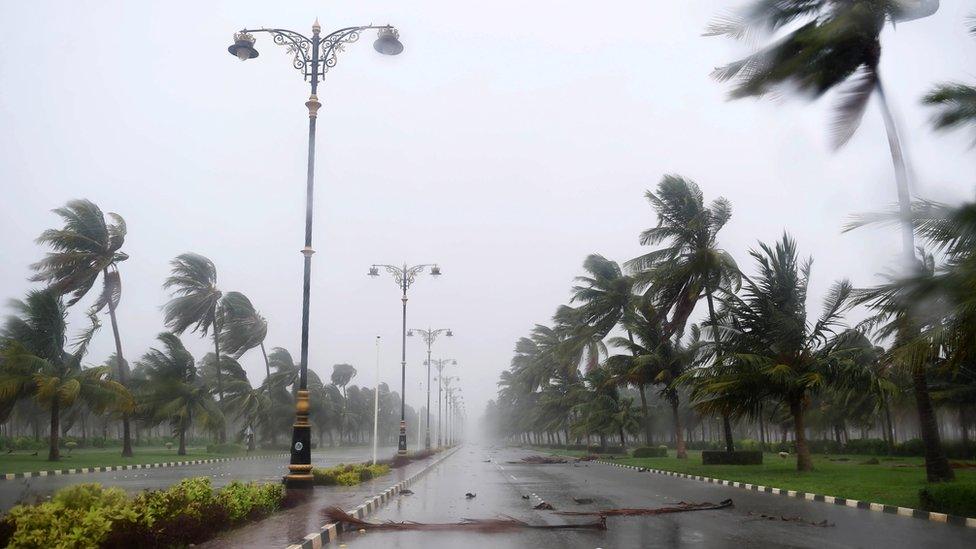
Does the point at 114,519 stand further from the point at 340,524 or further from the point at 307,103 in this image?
the point at 307,103

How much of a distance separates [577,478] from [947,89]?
1868cm

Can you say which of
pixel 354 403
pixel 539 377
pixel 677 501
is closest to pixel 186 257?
pixel 539 377

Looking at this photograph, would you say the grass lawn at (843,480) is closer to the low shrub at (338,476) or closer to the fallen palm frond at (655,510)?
the fallen palm frond at (655,510)

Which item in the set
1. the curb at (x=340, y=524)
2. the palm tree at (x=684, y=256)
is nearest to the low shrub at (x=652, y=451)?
the palm tree at (x=684, y=256)

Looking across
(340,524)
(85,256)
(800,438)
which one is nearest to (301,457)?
(340,524)

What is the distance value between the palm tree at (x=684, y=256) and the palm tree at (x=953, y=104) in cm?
1873

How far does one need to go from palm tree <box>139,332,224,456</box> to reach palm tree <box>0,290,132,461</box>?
18.4ft

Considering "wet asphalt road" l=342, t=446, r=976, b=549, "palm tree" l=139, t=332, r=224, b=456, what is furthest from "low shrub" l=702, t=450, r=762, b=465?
"palm tree" l=139, t=332, r=224, b=456

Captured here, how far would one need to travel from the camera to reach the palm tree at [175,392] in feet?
138

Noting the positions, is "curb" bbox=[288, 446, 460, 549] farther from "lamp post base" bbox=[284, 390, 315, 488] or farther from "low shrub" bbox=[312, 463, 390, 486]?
"lamp post base" bbox=[284, 390, 315, 488]

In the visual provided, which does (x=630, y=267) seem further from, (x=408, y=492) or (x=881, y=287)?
(x=881, y=287)

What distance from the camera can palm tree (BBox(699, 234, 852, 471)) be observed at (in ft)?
75.1

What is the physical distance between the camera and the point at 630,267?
33906mm

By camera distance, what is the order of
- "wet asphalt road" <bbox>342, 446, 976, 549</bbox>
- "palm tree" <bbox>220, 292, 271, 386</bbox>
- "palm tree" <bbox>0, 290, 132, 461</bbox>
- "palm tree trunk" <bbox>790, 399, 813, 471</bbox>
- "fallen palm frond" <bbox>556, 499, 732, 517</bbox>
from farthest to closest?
1. "palm tree" <bbox>220, 292, 271, 386</bbox>
2. "palm tree" <bbox>0, 290, 132, 461</bbox>
3. "palm tree trunk" <bbox>790, 399, 813, 471</bbox>
4. "fallen palm frond" <bbox>556, 499, 732, 517</bbox>
5. "wet asphalt road" <bbox>342, 446, 976, 549</bbox>
